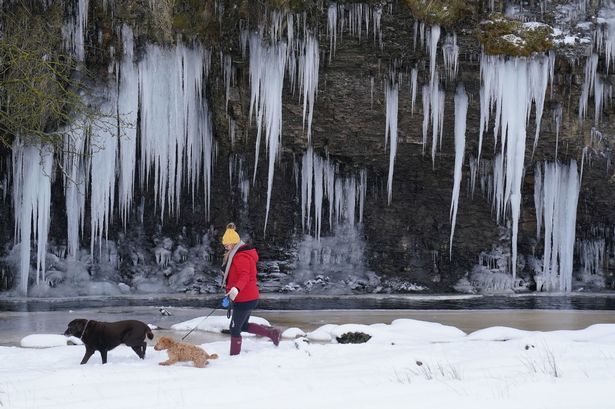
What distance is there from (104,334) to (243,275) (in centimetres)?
129

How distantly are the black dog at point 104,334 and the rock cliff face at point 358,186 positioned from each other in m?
9.32

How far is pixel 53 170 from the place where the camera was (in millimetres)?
16016

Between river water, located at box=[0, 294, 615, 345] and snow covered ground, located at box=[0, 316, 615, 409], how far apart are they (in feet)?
6.29

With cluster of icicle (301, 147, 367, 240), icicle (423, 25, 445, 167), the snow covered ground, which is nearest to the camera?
the snow covered ground

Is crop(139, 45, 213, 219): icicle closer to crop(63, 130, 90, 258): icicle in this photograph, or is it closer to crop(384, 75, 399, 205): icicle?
crop(63, 130, 90, 258): icicle

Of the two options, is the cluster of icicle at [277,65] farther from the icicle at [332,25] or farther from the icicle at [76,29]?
the icicle at [76,29]

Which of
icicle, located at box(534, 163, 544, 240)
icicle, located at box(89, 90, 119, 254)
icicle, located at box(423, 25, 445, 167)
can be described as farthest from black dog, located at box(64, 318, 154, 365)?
icicle, located at box(534, 163, 544, 240)

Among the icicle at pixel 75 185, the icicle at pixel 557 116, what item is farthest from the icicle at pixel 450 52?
the icicle at pixel 75 185

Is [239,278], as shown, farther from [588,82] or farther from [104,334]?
[588,82]

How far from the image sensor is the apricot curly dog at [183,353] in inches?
233

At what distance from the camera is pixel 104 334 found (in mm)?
6012

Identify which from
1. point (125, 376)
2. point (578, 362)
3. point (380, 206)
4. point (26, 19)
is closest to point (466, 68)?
point (380, 206)

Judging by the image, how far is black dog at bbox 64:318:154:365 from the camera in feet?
19.6

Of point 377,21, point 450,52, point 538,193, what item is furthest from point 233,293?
point 538,193
